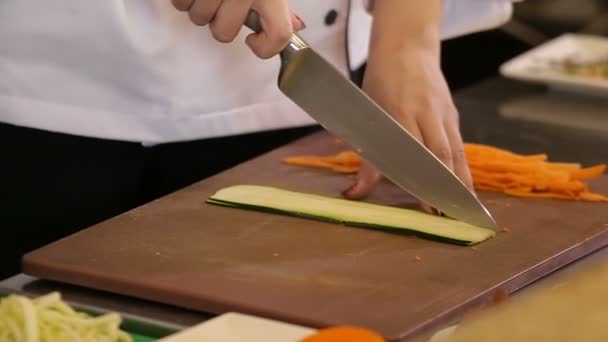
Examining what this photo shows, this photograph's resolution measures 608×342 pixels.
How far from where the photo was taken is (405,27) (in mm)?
1446

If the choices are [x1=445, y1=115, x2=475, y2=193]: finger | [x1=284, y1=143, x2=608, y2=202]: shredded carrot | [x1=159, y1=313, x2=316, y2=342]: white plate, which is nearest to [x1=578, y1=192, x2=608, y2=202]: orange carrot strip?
[x1=284, y1=143, x2=608, y2=202]: shredded carrot

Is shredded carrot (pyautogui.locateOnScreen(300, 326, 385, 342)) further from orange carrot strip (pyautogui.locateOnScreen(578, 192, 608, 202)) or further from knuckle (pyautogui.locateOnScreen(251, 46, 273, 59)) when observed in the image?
orange carrot strip (pyautogui.locateOnScreen(578, 192, 608, 202))

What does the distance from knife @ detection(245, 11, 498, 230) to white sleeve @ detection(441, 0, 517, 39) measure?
60 centimetres

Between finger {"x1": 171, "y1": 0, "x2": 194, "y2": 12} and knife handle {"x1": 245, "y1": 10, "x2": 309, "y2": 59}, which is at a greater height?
finger {"x1": 171, "y1": 0, "x2": 194, "y2": 12}

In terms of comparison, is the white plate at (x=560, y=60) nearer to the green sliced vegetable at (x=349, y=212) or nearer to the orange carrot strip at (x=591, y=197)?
the orange carrot strip at (x=591, y=197)

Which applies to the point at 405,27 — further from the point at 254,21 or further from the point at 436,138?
the point at 254,21

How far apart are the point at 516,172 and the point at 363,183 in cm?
18

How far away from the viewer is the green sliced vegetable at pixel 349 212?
1.20 meters

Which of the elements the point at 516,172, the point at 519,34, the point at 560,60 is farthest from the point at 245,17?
the point at 519,34

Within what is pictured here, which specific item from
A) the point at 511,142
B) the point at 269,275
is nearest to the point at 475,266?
the point at 269,275

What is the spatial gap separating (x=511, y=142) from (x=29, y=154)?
697mm

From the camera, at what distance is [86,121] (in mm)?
1373

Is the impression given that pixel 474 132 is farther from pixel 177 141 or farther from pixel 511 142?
pixel 177 141

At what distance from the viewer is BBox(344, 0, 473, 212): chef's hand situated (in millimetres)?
1363
